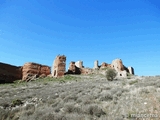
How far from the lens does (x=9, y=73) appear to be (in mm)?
39719

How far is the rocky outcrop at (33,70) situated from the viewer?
4177cm

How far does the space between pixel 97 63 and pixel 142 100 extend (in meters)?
49.2

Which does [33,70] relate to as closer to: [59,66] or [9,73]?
[9,73]

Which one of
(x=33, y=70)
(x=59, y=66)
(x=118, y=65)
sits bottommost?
(x=33, y=70)

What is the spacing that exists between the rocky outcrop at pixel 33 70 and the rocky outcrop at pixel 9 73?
163 centimetres

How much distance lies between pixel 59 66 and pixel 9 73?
14.0 metres

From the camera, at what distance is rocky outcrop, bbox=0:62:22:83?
38.1 m

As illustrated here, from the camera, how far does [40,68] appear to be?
1753 inches

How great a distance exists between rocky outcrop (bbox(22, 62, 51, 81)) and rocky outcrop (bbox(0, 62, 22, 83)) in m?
1.63

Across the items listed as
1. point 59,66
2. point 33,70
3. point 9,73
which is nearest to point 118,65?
point 59,66

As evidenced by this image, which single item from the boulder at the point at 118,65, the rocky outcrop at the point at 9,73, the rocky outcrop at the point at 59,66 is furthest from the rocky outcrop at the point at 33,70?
the boulder at the point at 118,65

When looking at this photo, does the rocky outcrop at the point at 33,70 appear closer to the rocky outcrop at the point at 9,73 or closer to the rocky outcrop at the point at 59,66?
the rocky outcrop at the point at 9,73

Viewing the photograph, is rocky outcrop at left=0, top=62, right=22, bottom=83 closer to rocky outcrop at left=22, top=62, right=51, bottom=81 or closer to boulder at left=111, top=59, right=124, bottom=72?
rocky outcrop at left=22, top=62, right=51, bottom=81

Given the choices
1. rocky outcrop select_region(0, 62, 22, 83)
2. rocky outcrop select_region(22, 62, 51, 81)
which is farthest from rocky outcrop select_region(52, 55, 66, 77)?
rocky outcrop select_region(0, 62, 22, 83)
